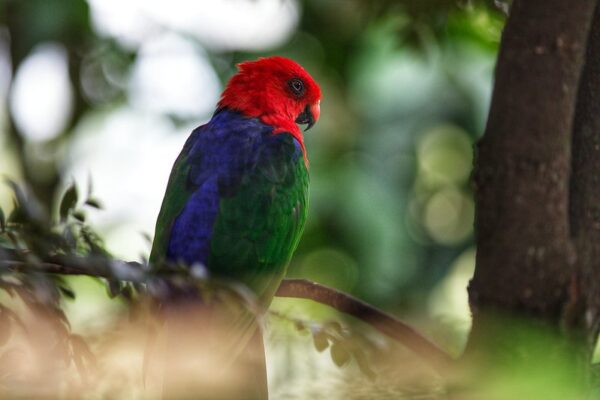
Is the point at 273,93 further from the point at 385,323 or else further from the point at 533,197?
the point at 533,197

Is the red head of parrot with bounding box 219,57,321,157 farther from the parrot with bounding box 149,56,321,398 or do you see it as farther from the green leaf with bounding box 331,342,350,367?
the green leaf with bounding box 331,342,350,367

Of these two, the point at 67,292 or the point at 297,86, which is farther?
the point at 297,86

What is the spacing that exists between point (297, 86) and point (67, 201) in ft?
4.24

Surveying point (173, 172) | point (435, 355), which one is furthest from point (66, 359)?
point (173, 172)

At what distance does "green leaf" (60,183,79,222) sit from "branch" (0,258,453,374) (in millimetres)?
123

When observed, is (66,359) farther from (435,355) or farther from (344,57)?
(344,57)

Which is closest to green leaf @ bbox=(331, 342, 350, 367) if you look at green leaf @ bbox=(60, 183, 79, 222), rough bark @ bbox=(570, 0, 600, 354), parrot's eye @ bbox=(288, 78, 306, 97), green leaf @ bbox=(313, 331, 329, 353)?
green leaf @ bbox=(313, 331, 329, 353)

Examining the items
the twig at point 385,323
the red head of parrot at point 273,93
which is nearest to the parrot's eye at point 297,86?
the red head of parrot at point 273,93

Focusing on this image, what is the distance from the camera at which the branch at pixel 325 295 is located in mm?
1058

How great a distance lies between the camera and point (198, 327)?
170 centimetres

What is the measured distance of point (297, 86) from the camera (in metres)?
2.48

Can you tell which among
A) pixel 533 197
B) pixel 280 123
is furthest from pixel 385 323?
pixel 280 123

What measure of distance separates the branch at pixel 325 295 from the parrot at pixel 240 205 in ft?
0.37

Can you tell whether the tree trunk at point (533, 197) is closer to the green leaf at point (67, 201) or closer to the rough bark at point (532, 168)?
the rough bark at point (532, 168)
